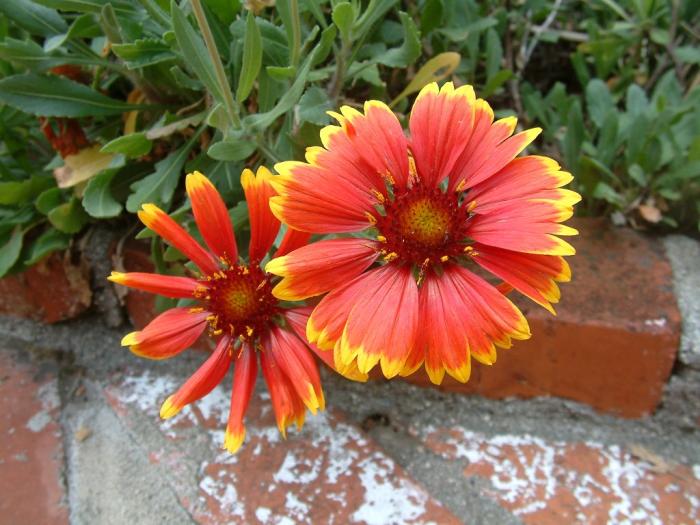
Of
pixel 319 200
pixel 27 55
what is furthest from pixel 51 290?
pixel 319 200

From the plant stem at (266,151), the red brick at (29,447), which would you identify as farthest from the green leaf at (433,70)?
the red brick at (29,447)

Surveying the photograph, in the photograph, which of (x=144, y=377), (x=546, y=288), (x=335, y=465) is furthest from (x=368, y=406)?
(x=546, y=288)

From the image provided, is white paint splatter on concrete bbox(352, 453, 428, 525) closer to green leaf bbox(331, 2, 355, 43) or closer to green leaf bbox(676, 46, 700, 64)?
green leaf bbox(331, 2, 355, 43)

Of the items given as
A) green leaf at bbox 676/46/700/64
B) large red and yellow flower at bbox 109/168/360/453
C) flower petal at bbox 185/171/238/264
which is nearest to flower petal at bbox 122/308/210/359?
large red and yellow flower at bbox 109/168/360/453

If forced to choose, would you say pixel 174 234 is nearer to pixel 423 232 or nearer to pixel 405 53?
pixel 423 232

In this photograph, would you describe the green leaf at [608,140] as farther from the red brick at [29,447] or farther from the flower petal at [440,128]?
the red brick at [29,447]

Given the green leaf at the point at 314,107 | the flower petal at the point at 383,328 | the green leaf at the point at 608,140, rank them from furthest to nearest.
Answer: the green leaf at the point at 608,140 → the green leaf at the point at 314,107 → the flower petal at the point at 383,328

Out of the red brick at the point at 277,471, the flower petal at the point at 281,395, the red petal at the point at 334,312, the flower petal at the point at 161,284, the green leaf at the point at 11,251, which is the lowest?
Result: the red brick at the point at 277,471
